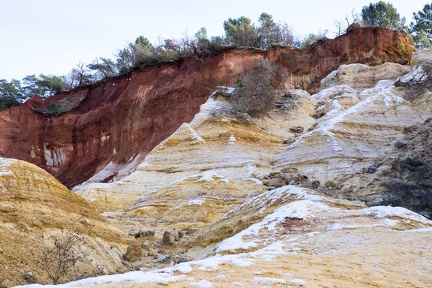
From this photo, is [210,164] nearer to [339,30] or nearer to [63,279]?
[63,279]

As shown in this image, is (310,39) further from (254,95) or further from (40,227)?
(40,227)

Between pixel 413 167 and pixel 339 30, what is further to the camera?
pixel 339 30

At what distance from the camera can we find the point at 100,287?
455 centimetres

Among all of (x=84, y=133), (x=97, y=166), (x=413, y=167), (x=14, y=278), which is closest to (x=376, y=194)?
(x=413, y=167)

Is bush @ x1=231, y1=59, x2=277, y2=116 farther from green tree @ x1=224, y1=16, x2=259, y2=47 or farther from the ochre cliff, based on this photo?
green tree @ x1=224, y1=16, x2=259, y2=47

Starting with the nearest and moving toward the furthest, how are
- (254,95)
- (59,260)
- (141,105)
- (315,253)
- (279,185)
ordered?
(315,253) < (59,260) < (279,185) < (254,95) < (141,105)

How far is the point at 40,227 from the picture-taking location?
9.43m

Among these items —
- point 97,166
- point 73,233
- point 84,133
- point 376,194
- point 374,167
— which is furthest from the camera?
point 84,133

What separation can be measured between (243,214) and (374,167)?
767 centimetres

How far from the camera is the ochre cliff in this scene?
34062 mm

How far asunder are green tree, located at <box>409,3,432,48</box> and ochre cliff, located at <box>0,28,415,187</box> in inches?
267

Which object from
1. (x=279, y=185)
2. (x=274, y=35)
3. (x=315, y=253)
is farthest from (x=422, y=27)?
(x=315, y=253)

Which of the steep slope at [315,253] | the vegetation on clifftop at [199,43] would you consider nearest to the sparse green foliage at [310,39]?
the vegetation on clifftop at [199,43]

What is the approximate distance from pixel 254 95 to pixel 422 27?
97.0 ft
